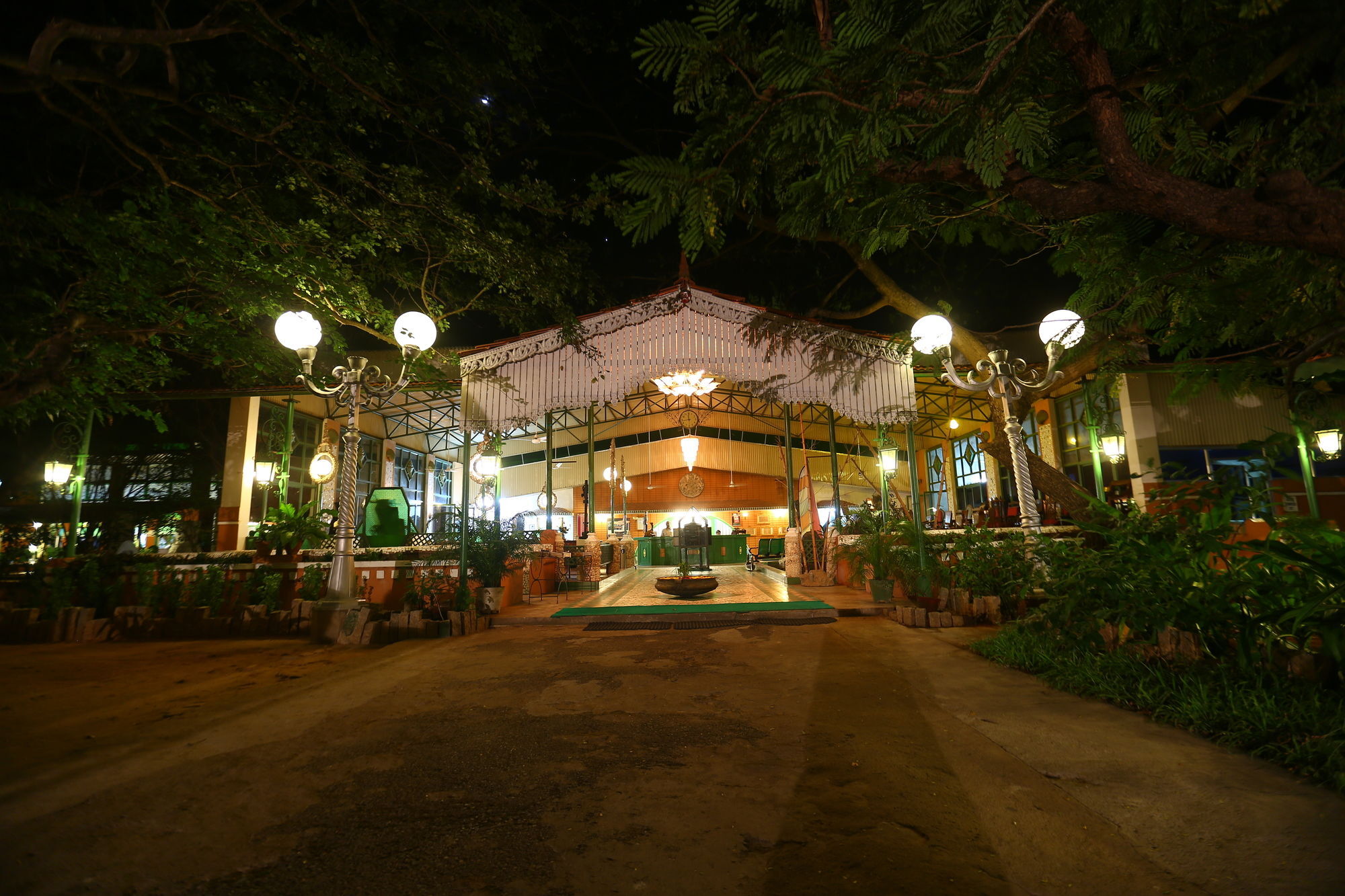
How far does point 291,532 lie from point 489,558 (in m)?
3.24

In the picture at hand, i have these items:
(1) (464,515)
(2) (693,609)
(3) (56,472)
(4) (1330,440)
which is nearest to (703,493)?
(2) (693,609)

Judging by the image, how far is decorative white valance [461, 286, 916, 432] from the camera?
7277 mm

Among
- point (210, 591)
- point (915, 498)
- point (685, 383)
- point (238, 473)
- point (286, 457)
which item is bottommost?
point (210, 591)

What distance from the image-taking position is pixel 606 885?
171cm

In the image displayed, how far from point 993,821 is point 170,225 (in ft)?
27.6

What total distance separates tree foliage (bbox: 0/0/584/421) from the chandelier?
4.56 metres

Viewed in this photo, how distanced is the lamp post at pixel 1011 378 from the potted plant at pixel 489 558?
561 centimetres

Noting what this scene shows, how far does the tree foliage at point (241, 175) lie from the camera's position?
527 centimetres

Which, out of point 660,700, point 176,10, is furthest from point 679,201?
point 176,10

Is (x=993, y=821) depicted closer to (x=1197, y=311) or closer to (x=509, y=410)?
(x=1197, y=311)

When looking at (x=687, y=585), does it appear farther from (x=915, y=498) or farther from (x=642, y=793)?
(x=642, y=793)

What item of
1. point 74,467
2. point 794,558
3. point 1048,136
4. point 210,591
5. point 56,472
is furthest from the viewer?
point 794,558

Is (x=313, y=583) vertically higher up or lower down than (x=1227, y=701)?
higher up

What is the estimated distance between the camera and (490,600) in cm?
697
